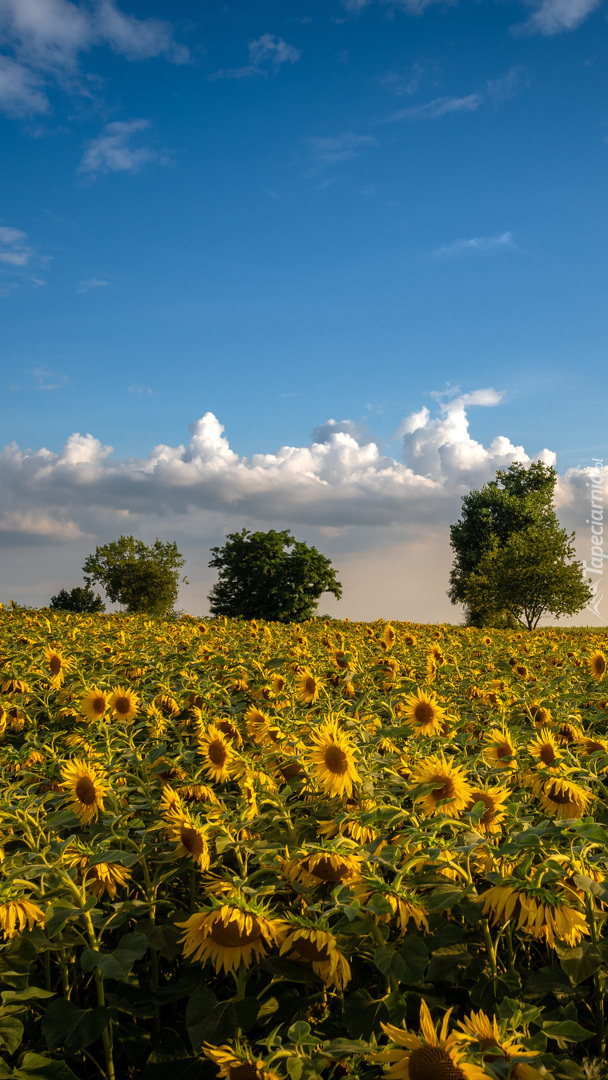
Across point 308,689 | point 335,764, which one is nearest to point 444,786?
point 335,764

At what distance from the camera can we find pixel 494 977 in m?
2.14

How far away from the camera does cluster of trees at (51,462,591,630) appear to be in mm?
48531

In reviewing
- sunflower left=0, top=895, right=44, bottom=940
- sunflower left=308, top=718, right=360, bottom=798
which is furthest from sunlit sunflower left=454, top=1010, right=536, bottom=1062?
sunflower left=0, top=895, right=44, bottom=940

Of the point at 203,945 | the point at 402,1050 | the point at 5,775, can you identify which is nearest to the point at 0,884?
the point at 203,945

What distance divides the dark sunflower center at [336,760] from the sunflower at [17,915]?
1.29 m

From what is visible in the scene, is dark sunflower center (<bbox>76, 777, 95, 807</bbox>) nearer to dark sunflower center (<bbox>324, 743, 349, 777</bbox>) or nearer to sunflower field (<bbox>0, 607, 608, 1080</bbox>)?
sunflower field (<bbox>0, 607, 608, 1080</bbox>)

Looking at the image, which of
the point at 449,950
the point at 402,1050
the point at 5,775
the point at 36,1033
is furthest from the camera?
the point at 5,775

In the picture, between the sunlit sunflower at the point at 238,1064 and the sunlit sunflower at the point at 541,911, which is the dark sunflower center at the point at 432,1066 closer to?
the sunlit sunflower at the point at 238,1064

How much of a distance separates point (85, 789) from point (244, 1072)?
1753 mm

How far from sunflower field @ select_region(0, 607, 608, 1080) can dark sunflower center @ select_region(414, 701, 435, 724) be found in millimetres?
35

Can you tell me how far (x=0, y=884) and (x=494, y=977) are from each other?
1643mm

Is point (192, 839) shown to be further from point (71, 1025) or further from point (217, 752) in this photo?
point (217, 752)

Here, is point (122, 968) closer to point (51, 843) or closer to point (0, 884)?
point (0, 884)

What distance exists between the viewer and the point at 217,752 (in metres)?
3.61
